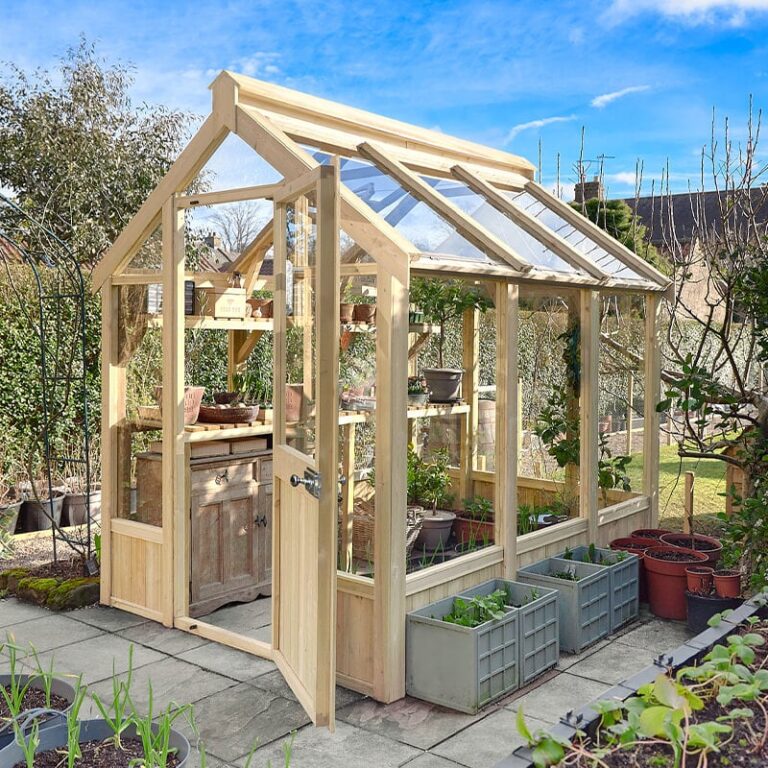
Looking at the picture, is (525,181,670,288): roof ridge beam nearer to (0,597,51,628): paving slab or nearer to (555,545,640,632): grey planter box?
(555,545,640,632): grey planter box

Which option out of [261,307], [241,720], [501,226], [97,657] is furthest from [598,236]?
[97,657]

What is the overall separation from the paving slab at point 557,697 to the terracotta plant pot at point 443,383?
152 cm

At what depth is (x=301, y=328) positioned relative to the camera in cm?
392

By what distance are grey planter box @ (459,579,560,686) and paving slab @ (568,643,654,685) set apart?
158mm

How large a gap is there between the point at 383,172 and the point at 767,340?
7.83ft

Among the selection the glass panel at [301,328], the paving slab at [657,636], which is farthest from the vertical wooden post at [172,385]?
the paving slab at [657,636]

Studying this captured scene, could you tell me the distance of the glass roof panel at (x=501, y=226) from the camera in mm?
5090

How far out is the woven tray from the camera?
5281 mm

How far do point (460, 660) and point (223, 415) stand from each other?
213 centimetres

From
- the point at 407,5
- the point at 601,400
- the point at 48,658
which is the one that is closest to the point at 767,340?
the point at 601,400

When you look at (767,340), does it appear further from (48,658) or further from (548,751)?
(48,658)

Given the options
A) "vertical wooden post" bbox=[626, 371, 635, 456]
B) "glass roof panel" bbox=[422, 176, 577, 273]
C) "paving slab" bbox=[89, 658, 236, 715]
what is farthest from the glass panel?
"vertical wooden post" bbox=[626, 371, 635, 456]

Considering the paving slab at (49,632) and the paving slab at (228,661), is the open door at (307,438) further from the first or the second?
the paving slab at (49,632)

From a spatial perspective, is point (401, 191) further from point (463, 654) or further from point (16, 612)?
point (16, 612)
